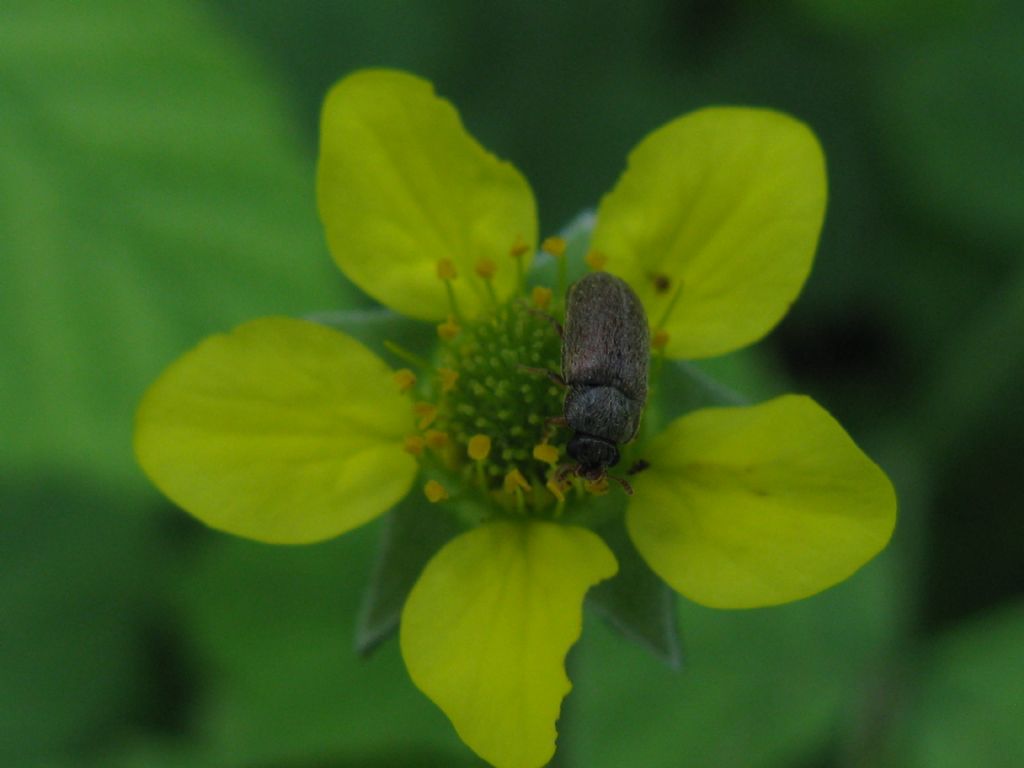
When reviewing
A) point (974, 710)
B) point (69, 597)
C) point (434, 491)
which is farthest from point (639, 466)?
point (69, 597)

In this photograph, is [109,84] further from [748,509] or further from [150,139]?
[748,509]

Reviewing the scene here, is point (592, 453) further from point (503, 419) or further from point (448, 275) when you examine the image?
point (448, 275)

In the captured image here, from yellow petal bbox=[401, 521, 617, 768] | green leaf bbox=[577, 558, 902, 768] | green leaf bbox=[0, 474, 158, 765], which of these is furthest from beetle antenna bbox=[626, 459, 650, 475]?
green leaf bbox=[0, 474, 158, 765]

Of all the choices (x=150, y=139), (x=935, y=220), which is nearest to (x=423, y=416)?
(x=150, y=139)

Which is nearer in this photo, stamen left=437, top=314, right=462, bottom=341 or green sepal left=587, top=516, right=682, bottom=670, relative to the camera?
green sepal left=587, top=516, right=682, bottom=670

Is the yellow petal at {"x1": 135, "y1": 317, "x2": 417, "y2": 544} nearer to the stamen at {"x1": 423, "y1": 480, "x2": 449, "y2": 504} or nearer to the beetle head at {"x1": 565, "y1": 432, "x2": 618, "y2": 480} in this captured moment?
the stamen at {"x1": 423, "y1": 480, "x2": 449, "y2": 504}

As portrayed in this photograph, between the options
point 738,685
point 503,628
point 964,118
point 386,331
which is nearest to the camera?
point 503,628
